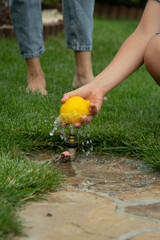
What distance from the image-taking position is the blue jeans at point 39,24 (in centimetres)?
366

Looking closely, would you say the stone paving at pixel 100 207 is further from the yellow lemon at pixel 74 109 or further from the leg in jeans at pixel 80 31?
the leg in jeans at pixel 80 31

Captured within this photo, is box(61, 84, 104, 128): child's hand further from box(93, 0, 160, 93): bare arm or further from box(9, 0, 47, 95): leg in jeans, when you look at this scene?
box(9, 0, 47, 95): leg in jeans

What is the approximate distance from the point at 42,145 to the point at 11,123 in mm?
251

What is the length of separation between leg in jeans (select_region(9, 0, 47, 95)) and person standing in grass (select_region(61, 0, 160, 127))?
4.31 ft

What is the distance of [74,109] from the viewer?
7.01ft

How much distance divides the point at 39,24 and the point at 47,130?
1534 mm

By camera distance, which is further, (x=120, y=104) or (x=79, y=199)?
(x=120, y=104)

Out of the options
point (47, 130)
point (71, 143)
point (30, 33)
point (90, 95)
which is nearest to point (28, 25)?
point (30, 33)

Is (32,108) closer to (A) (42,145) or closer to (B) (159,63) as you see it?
(A) (42,145)

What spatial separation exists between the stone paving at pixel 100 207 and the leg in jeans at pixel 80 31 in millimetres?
1796

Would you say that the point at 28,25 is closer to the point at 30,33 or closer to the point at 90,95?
the point at 30,33

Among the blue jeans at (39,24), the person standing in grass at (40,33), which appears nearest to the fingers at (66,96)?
the person standing in grass at (40,33)

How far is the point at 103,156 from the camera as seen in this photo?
2.48m

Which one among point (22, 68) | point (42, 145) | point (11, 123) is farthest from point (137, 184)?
point (22, 68)
